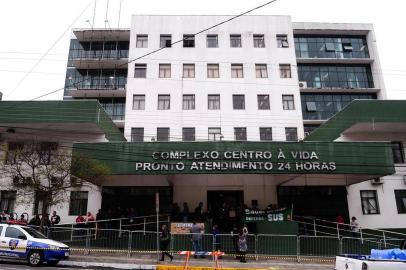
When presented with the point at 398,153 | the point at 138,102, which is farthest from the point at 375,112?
the point at 138,102

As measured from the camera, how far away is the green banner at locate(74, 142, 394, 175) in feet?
67.7

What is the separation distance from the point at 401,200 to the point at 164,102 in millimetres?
18846

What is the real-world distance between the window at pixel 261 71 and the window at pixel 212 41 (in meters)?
4.05

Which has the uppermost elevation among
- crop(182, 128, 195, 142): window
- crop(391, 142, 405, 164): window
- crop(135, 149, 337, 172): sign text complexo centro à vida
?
crop(182, 128, 195, 142): window

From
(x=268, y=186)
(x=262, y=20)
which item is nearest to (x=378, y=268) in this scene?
(x=268, y=186)

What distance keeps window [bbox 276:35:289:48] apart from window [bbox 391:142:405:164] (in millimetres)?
12674

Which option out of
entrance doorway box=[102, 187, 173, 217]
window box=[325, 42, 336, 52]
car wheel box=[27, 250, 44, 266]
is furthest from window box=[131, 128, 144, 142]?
window box=[325, 42, 336, 52]

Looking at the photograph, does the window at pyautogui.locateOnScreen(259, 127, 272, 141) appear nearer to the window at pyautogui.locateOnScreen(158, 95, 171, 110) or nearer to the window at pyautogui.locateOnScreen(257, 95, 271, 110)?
the window at pyautogui.locateOnScreen(257, 95, 271, 110)

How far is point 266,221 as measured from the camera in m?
19.5

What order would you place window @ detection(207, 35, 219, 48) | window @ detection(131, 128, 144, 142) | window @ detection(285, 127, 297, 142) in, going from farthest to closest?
window @ detection(207, 35, 219, 48) → window @ detection(285, 127, 297, 142) → window @ detection(131, 128, 144, 142)

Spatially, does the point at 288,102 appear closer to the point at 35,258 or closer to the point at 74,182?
the point at 74,182

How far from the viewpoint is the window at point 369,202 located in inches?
1019

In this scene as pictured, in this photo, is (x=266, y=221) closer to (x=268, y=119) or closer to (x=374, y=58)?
(x=268, y=119)

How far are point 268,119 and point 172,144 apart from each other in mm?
12477
